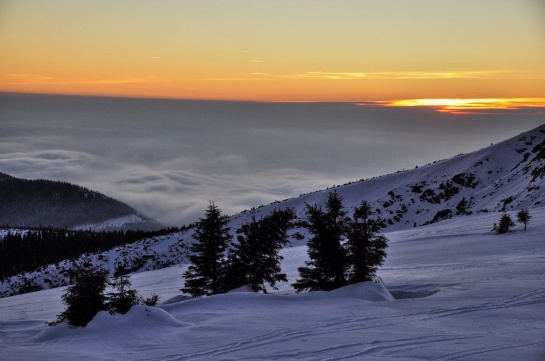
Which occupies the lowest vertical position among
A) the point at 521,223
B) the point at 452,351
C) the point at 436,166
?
the point at 452,351

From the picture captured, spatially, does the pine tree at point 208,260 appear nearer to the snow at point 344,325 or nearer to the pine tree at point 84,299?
the snow at point 344,325

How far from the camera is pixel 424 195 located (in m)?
61.8

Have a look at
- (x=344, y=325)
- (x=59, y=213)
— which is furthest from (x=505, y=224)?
(x=59, y=213)

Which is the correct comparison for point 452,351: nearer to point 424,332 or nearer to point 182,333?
point 424,332

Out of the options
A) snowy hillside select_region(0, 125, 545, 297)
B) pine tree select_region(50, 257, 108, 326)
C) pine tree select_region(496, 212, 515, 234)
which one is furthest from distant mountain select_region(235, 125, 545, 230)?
pine tree select_region(50, 257, 108, 326)

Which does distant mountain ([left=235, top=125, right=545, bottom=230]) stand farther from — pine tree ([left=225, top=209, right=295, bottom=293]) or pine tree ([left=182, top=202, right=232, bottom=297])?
pine tree ([left=182, top=202, right=232, bottom=297])

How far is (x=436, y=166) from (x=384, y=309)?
58797 mm

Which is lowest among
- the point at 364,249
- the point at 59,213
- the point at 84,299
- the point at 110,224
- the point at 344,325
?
the point at 344,325

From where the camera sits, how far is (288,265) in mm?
34344

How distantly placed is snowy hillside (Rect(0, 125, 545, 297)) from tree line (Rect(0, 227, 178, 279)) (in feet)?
74.6

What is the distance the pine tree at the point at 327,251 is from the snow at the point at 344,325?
4.79ft

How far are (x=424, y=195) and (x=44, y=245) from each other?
75817mm

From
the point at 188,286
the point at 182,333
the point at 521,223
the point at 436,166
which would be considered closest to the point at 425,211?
the point at 436,166

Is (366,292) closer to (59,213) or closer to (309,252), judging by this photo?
(309,252)
